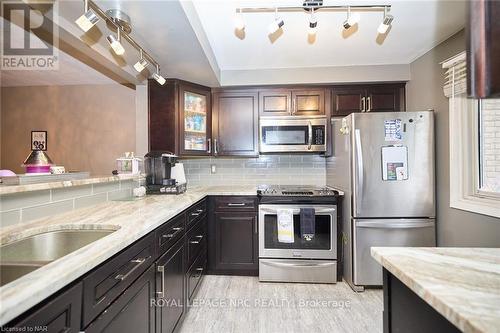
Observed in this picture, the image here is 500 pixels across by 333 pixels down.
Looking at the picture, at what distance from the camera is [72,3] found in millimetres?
1383

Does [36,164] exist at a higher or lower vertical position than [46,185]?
higher

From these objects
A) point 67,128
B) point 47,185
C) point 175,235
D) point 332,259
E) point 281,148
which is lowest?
point 332,259

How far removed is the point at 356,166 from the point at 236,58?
1668 mm

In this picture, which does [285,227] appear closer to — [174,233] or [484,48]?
[174,233]

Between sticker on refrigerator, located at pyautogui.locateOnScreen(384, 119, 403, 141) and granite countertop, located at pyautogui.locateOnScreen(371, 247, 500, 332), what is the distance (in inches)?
62.2

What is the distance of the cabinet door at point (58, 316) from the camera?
22.7 inches

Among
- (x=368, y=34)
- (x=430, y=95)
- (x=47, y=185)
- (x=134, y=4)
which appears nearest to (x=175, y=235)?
(x=47, y=185)

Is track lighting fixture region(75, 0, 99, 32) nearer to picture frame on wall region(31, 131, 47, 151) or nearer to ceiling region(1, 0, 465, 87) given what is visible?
ceiling region(1, 0, 465, 87)

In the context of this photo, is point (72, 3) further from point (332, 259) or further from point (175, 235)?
point (332, 259)

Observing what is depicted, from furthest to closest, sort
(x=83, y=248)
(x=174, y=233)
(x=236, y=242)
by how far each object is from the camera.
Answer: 1. (x=236, y=242)
2. (x=174, y=233)
3. (x=83, y=248)

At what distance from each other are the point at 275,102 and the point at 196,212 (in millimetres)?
1620

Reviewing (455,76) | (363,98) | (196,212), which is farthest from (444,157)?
(196,212)

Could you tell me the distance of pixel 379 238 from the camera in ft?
7.66

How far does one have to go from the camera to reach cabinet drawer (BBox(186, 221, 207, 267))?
1.98 metres
